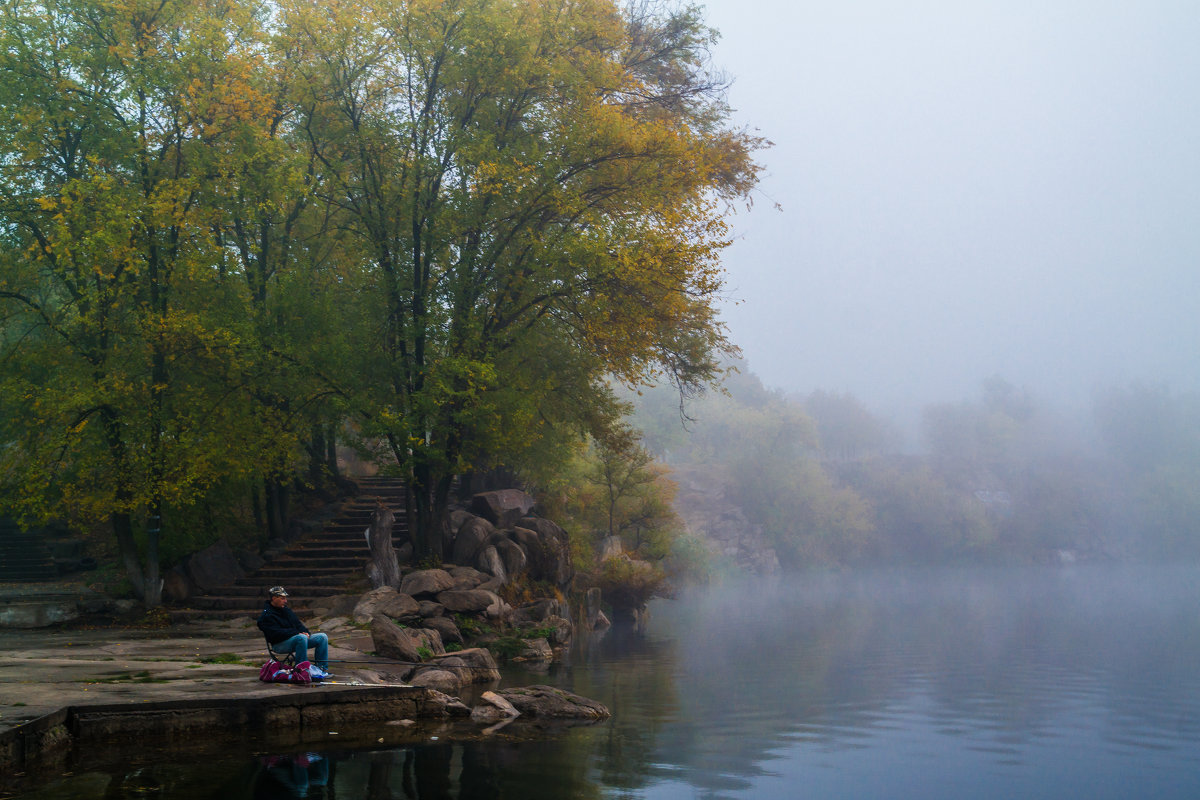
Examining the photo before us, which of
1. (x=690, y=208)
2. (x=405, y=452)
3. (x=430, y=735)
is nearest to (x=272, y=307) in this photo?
(x=405, y=452)

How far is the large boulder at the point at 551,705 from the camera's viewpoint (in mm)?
14891

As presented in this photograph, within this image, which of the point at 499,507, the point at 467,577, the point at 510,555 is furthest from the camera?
the point at 499,507

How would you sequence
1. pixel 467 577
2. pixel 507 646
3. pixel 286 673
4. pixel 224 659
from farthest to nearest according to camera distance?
pixel 467 577 → pixel 507 646 → pixel 224 659 → pixel 286 673

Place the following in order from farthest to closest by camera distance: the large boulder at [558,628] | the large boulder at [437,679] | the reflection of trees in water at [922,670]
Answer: the large boulder at [558,628]
the large boulder at [437,679]
the reflection of trees in water at [922,670]

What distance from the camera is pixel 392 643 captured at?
17.2 metres

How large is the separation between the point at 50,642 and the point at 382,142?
1468 centimetres

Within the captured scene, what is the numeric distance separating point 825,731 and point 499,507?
1720 cm

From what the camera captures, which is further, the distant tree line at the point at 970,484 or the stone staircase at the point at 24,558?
the distant tree line at the point at 970,484

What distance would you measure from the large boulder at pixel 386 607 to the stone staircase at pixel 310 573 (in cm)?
182

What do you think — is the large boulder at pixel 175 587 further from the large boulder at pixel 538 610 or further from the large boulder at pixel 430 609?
the large boulder at pixel 538 610

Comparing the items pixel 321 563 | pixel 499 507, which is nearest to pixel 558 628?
pixel 499 507

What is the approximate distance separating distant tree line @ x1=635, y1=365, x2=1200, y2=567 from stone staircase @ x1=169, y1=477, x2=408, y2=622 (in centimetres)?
8044

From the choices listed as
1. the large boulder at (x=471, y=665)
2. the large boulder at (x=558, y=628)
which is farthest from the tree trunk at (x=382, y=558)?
the large boulder at (x=558, y=628)

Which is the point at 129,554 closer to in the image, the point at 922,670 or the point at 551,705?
the point at 551,705
